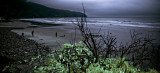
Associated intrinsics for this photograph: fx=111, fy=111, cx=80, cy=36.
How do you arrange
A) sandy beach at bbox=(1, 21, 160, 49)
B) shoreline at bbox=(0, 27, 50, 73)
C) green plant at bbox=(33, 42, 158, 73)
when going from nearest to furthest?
green plant at bbox=(33, 42, 158, 73), shoreline at bbox=(0, 27, 50, 73), sandy beach at bbox=(1, 21, 160, 49)

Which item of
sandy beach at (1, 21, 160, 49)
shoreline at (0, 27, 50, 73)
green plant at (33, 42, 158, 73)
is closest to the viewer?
green plant at (33, 42, 158, 73)

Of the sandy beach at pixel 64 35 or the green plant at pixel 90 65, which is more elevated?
the green plant at pixel 90 65

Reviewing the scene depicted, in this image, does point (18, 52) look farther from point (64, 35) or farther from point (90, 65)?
point (64, 35)

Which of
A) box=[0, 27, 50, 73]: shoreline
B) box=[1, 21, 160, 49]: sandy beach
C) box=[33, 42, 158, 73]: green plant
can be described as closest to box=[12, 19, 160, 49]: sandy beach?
box=[1, 21, 160, 49]: sandy beach

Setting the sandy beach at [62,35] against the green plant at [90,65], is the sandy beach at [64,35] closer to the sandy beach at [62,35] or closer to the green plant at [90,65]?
the sandy beach at [62,35]

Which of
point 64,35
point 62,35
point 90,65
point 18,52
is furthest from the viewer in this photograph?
point 62,35

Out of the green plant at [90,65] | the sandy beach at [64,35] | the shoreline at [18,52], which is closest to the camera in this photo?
the green plant at [90,65]

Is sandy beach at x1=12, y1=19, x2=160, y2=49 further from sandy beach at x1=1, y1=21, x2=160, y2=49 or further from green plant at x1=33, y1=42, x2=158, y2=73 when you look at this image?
green plant at x1=33, y1=42, x2=158, y2=73

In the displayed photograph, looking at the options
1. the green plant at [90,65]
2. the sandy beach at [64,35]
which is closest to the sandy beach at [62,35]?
the sandy beach at [64,35]

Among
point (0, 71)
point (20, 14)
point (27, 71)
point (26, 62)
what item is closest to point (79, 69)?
point (27, 71)

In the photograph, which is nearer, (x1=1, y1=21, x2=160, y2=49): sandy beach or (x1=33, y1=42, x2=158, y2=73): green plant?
(x1=33, y1=42, x2=158, y2=73): green plant

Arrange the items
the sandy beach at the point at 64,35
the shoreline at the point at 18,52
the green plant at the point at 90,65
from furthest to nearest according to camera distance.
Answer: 1. the sandy beach at the point at 64,35
2. the shoreline at the point at 18,52
3. the green plant at the point at 90,65

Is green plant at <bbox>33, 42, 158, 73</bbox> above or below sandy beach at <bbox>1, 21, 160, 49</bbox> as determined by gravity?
above

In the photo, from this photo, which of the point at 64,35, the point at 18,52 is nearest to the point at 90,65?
the point at 18,52
